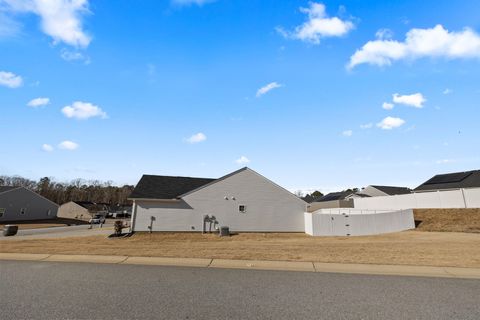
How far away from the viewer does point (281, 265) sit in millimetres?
9328

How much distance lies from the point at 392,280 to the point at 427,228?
72.0 ft

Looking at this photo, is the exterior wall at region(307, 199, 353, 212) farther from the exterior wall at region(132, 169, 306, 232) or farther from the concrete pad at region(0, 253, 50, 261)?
the concrete pad at region(0, 253, 50, 261)

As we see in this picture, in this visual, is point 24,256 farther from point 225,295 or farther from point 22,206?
point 22,206

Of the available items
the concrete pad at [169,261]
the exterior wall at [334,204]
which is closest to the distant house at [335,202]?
the exterior wall at [334,204]

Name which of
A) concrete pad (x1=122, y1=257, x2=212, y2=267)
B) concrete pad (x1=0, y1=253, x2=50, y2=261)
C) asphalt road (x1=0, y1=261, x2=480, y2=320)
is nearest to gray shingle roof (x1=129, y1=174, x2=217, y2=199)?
concrete pad (x1=0, y1=253, x2=50, y2=261)

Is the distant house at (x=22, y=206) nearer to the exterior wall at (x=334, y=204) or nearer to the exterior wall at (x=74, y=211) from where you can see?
the exterior wall at (x=74, y=211)

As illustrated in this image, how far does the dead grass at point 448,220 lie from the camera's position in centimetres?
2373

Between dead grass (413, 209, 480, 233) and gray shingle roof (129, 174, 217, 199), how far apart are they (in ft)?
73.0

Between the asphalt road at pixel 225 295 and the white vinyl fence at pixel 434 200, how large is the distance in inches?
1044

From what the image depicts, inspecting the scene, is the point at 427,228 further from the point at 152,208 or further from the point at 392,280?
the point at 152,208

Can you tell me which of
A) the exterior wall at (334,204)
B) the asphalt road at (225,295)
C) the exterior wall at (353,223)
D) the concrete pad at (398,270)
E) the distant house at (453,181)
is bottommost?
the asphalt road at (225,295)

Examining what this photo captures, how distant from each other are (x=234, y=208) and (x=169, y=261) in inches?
658

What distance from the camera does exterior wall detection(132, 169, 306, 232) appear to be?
80.3 ft

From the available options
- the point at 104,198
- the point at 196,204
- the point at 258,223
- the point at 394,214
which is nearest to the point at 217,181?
the point at 196,204
